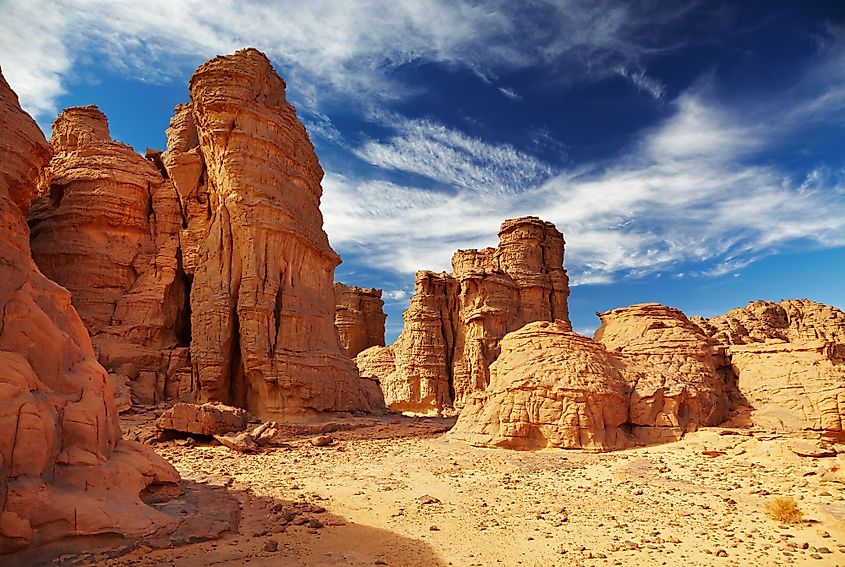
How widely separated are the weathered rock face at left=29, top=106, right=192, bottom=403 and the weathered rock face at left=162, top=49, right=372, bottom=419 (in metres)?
1.43

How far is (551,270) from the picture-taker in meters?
49.8

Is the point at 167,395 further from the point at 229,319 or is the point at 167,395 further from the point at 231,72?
the point at 231,72

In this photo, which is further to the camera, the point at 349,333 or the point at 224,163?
the point at 349,333

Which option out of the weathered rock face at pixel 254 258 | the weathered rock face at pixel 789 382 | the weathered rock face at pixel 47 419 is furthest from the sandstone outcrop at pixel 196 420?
the weathered rock face at pixel 789 382

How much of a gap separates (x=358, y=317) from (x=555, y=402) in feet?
135

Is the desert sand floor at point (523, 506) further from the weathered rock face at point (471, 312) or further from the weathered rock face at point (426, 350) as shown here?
the weathered rock face at point (426, 350)

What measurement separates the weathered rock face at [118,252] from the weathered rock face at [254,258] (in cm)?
143

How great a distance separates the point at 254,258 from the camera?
24391 millimetres

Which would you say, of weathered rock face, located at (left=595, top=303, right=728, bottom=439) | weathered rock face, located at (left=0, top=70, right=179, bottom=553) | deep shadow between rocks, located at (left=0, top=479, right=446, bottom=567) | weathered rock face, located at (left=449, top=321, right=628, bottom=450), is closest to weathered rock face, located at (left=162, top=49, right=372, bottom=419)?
weathered rock face, located at (left=449, top=321, right=628, bottom=450)

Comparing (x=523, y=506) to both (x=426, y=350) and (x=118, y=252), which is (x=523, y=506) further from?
(x=426, y=350)

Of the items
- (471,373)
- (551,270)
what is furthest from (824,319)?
(471,373)

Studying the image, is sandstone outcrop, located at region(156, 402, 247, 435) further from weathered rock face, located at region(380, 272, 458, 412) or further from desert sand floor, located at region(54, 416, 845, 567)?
weathered rock face, located at region(380, 272, 458, 412)

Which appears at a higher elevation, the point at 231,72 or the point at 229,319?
the point at 231,72

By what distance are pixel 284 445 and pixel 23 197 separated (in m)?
10.6
